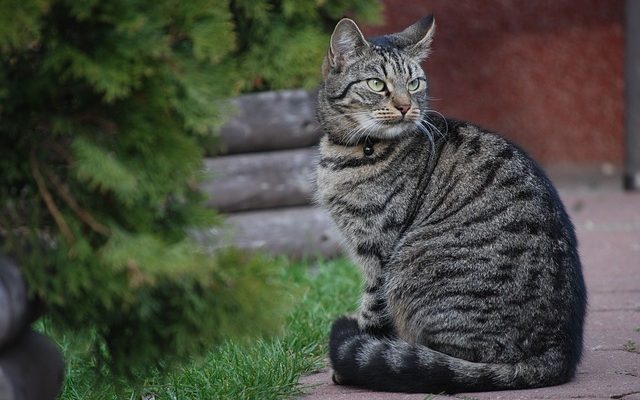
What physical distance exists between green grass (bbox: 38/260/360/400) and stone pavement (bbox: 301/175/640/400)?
137 millimetres

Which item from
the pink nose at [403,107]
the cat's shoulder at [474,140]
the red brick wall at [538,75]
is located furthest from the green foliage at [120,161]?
the red brick wall at [538,75]

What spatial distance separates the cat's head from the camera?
412 centimetres

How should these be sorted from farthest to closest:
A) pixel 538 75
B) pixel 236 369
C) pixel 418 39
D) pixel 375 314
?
pixel 538 75 → pixel 418 39 → pixel 375 314 → pixel 236 369

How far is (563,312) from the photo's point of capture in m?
3.62

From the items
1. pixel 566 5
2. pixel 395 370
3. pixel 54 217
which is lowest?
pixel 395 370

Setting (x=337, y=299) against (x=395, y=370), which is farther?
(x=337, y=299)

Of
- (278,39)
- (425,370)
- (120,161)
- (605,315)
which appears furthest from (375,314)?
(120,161)

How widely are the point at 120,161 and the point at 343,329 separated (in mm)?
1427

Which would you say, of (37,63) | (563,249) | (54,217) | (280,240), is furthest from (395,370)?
(280,240)

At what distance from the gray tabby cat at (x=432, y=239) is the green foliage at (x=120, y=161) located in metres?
0.99

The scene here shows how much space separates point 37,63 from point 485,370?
1.84 m

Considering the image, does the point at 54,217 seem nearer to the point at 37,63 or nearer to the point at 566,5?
the point at 37,63

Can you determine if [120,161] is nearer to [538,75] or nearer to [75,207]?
[75,207]

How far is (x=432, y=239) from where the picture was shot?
12.5 feet
